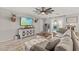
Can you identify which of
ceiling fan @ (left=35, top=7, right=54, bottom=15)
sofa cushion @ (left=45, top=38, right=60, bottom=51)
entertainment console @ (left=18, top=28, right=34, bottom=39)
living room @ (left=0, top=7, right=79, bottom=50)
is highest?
ceiling fan @ (left=35, top=7, right=54, bottom=15)

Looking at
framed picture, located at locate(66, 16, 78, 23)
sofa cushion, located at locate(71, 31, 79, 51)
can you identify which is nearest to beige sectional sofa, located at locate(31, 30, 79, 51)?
sofa cushion, located at locate(71, 31, 79, 51)

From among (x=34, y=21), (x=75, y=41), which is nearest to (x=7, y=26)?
(x=34, y=21)

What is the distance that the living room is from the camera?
1.18 metres

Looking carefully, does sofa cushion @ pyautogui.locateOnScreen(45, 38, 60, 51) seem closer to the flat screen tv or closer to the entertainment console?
the entertainment console

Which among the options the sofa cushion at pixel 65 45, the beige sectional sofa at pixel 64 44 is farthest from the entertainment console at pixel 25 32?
the sofa cushion at pixel 65 45

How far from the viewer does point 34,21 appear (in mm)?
1271

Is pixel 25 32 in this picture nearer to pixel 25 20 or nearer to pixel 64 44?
pixel 25 20

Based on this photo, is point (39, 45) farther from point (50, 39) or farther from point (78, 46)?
point (78, 46)

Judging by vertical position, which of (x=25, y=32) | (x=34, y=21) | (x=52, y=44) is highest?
(x=34, y=21)

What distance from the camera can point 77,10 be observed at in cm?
118
